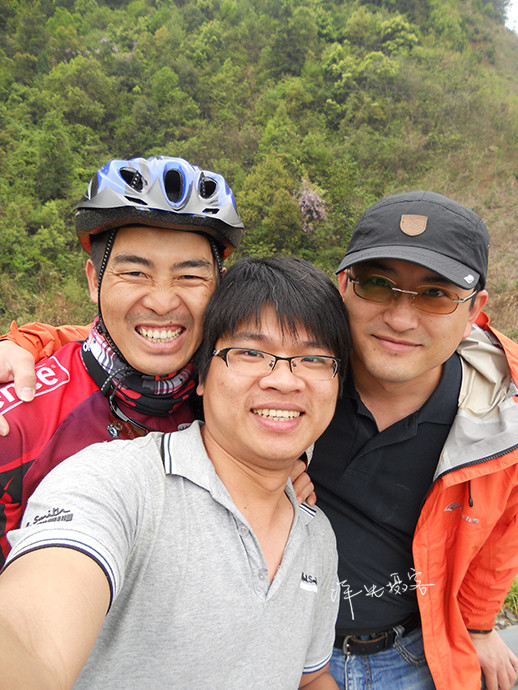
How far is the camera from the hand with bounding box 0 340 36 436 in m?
1.49

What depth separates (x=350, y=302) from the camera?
1843 mm

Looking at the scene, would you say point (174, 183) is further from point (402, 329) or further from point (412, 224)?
point (402, 329)

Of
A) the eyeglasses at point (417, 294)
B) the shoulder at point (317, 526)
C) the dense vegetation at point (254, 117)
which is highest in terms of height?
the dense vegetation at point (254, 117)

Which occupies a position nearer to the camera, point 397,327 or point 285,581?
point 285,581

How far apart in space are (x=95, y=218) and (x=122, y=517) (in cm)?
129

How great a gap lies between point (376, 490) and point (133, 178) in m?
1.90

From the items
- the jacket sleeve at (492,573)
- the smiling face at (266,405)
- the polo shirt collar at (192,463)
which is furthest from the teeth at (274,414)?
the jacket sleeve at (492,573)

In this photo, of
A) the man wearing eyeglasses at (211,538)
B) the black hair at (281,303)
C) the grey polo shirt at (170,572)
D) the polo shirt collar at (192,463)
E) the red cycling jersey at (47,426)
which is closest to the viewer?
the man wearing eyeglasses at (211,538)

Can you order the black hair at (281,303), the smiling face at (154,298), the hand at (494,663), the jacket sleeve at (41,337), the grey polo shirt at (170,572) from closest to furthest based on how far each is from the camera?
1. the grey polo shirt at (170,572)
2. the black hair at (281,303)
3. the smiling face at (154,298)
4. the jacket sleeve at (41,337)
5. the hand at (494,663)

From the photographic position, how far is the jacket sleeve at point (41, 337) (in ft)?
5.90


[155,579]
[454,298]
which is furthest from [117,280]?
[454,298]

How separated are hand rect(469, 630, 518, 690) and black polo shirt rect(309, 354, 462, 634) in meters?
0.47

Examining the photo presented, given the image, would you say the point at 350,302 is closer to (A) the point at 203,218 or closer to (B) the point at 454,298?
(B) the point at 454,298

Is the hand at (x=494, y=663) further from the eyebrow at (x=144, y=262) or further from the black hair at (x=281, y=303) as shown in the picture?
the eyebrow at (x=144, y=262)
